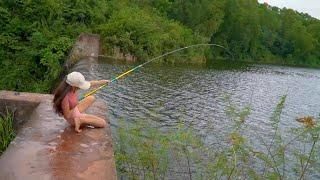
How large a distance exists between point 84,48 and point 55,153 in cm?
2731

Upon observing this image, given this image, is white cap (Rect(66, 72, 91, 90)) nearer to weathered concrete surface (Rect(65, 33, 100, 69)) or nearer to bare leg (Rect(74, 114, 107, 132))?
bare leg (Rect(74, 114, 107, 132))

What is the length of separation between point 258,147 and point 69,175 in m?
8.22

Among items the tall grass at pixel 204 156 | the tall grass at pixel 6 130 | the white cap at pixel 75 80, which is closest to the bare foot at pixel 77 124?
the white cap at pixel 75 80

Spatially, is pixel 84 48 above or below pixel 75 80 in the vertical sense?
below

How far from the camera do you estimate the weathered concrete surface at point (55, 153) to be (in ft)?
19.5

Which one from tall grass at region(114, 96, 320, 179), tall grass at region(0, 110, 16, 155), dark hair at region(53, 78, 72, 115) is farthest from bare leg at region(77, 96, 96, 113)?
tall grass at region(0, 110, 16, 155)

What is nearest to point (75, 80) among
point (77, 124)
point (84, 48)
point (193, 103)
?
point (77, 124)

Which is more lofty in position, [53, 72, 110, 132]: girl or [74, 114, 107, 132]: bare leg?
[53, 72, 110, 132]: girl

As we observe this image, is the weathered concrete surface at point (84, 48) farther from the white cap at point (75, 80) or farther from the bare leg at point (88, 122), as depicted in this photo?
the white cap at point (75, 80)

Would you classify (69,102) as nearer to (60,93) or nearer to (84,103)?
(60,93)

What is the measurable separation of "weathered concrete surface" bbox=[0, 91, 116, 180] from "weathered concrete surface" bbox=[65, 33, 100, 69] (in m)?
19.9

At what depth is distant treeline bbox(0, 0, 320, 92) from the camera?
26.6m

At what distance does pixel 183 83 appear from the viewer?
27250mm

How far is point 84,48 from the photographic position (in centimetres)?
3341
